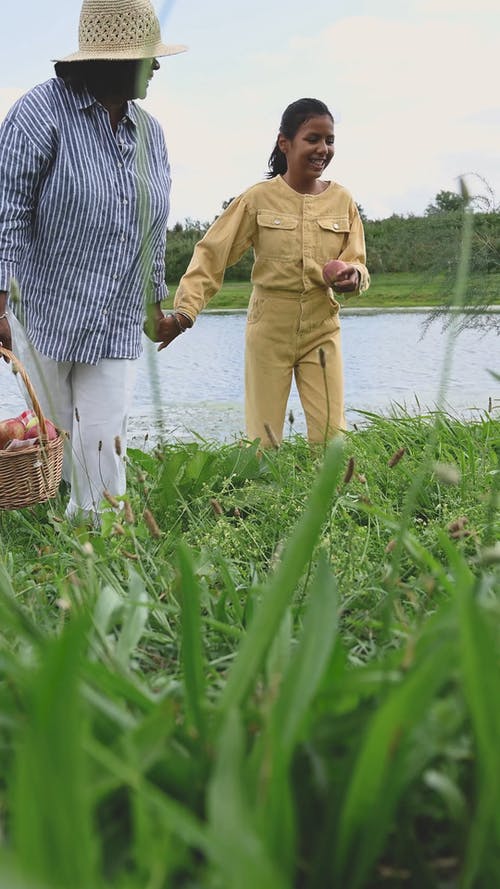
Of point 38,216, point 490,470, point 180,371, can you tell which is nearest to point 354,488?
point 490,470

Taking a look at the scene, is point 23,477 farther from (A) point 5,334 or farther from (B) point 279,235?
(B) point 279,235

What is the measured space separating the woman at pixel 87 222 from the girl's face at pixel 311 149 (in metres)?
0.96

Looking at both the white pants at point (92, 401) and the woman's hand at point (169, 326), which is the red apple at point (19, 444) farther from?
the woman's hand at point (169, 326)

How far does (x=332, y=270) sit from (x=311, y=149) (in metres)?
0.64

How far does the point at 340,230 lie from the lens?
427 centimetres

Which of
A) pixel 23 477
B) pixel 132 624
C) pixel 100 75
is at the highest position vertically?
pixel 100 75

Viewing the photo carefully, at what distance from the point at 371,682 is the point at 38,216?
8.78ft

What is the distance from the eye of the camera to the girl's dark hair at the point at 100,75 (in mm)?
3041

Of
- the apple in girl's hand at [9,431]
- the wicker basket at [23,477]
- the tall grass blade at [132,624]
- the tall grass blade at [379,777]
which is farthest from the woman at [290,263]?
the tall grass blade at [379,777]

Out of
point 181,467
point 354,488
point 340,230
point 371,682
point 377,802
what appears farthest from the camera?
point 340,230

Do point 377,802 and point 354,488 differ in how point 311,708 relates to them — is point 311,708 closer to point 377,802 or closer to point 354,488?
point 377,802

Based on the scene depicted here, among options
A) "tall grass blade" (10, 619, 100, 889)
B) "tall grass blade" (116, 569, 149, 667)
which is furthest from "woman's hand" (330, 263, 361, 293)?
"tall grass blade" (10, 619, 100, 889)

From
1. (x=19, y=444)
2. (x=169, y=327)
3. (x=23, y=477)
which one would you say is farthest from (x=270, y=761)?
(x=169, y=327)

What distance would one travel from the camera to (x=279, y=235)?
13.7 feet
